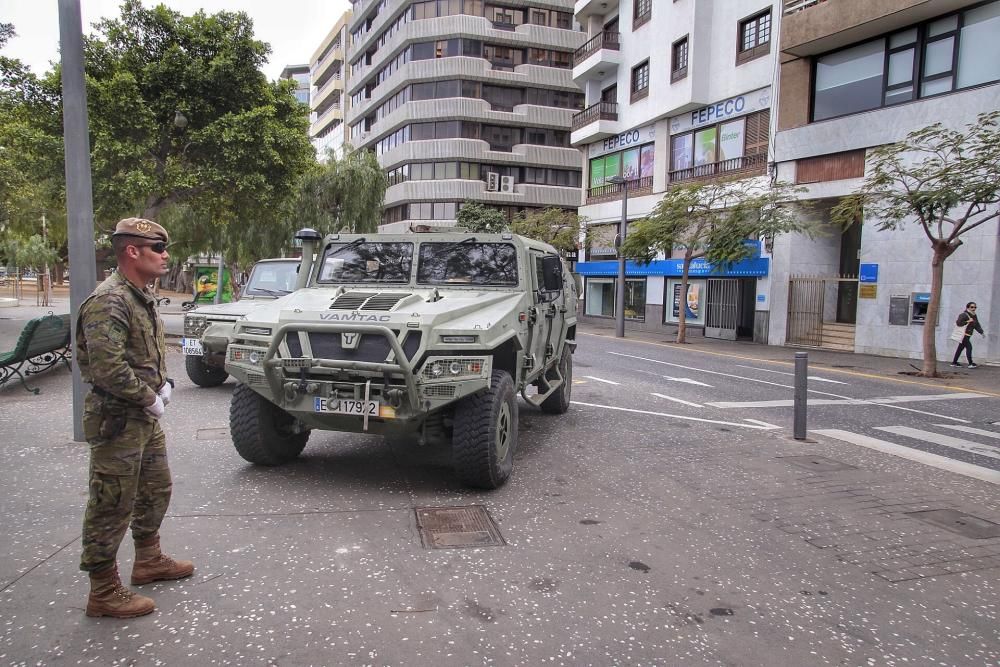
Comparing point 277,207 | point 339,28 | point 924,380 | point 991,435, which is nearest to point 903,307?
point 924,380

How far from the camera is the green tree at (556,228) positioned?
32125 mm

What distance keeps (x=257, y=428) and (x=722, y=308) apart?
22012mm

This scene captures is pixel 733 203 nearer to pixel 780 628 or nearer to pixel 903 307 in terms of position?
pixel 903 307

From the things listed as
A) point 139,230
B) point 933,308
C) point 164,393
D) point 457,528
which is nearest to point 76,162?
point 139,230

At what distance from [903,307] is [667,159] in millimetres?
11881

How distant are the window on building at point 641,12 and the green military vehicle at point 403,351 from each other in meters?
26.1

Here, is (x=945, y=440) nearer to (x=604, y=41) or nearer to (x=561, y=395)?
(x=561, y=395)

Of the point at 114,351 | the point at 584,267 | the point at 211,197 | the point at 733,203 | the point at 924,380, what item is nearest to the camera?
the point at 114,351

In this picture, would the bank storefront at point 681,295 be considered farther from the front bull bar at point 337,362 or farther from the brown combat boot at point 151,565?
the brown combat boot at point 151,565

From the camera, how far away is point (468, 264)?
251 inches

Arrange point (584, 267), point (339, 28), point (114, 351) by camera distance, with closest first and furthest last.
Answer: point (114, 351)
point (584, 267)
point (339, 28)

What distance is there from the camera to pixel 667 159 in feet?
90.8

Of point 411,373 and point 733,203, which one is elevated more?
point 733,203

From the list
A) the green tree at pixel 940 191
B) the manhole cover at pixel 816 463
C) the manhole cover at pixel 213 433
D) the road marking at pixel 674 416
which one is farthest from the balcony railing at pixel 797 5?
the manhole cover at pixel 213 433
